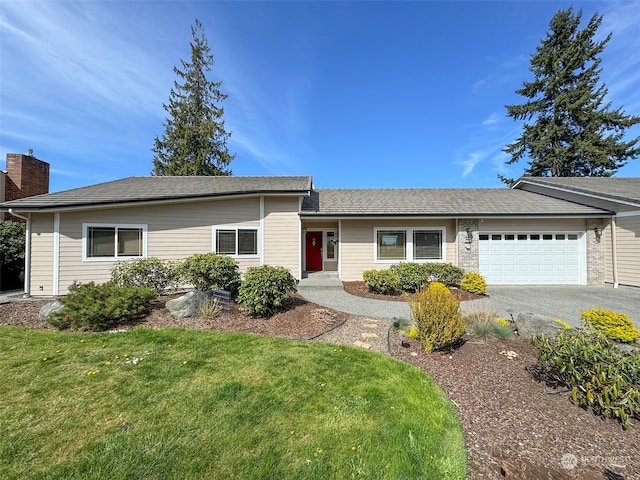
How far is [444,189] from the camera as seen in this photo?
1534 centimetres

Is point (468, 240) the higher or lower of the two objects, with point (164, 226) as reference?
lower

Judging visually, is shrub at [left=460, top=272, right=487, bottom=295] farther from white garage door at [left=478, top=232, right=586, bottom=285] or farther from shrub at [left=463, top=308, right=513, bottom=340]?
shrub at [left=463, top=308, right=513, bottom=340]

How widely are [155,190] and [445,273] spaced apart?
1233 centimetres

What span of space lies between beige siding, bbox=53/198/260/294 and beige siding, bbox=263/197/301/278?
50 centimetres

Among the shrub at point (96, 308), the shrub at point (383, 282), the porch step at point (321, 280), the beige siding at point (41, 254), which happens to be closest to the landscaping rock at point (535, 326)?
the shrub at point (383, 282)

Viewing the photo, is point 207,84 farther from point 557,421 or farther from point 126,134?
point 557,421

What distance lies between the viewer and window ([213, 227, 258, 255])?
10438 millimetres

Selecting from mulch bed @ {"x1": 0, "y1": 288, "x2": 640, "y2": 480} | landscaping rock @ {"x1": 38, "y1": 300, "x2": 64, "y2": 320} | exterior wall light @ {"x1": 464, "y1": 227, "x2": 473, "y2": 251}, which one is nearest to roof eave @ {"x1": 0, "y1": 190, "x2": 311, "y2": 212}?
landscaping rock @ {"x1": 38, "y1": 300, "x2": 64, "y2": 320}

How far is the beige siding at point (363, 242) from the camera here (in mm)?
11711

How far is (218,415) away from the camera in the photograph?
2.84 meters

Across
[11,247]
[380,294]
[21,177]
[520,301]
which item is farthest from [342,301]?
[21,177]

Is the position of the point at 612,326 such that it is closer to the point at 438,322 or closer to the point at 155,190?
the point at 438,322

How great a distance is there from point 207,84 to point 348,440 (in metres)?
26.4

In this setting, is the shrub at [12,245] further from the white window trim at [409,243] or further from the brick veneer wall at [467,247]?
the brick veneer wall at [467,247]
